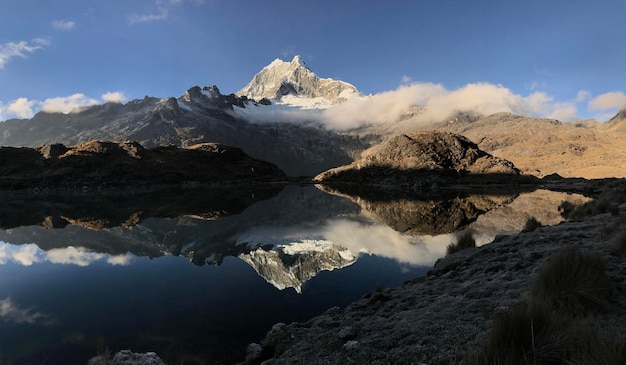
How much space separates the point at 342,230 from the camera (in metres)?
34.6

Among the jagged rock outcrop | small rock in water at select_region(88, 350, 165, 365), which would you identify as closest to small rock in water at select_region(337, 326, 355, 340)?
small rock in water at select_region(88, 350, 165, 365)

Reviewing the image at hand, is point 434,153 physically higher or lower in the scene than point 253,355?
higher

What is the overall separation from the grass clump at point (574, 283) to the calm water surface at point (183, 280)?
308 inches

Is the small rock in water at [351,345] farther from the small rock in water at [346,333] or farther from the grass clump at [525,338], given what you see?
the grass clump at [525,338]

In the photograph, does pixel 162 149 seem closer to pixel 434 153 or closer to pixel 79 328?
pixel 434 153

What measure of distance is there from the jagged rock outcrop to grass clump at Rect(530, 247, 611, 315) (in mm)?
131868

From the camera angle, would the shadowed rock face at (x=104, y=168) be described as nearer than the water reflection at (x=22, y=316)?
No

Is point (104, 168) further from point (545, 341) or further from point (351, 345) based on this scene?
point (545, 341)

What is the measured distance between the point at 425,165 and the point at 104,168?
13481cm

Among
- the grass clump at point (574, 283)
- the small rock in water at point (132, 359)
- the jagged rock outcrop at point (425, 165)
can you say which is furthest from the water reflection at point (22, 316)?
the jagged rock outcrop at point (425, 165)

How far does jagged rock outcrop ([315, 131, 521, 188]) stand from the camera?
14488 cm

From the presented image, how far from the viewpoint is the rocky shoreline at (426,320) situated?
231 inches

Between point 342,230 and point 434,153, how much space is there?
142637 mm

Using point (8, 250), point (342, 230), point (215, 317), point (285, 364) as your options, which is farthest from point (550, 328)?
point (8, 250)
